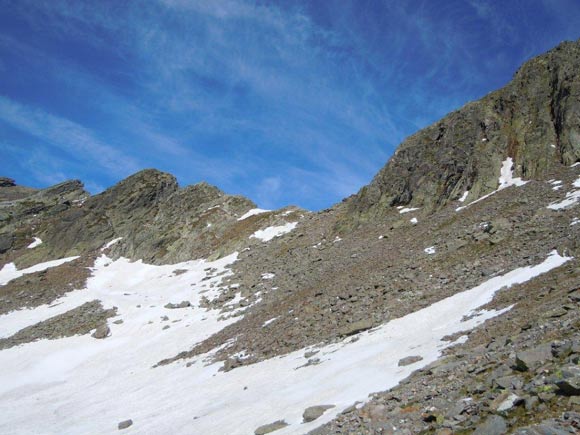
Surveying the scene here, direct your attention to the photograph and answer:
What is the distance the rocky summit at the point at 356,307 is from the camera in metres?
12.0

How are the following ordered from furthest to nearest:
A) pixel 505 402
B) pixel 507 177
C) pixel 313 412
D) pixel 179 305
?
pixel 179 305, pixel 507 177, pixel 313 412, pixel 505 402

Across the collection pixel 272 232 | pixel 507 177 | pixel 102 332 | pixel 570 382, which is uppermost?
pixel 272 232

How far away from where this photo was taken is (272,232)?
6638 cm

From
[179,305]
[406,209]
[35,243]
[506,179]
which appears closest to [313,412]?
[179,305]

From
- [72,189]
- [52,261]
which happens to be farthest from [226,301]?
[72,189]

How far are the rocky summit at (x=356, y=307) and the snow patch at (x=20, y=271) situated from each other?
51cm

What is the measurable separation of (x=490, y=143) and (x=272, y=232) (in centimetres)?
3278

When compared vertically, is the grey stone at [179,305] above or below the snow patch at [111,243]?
below

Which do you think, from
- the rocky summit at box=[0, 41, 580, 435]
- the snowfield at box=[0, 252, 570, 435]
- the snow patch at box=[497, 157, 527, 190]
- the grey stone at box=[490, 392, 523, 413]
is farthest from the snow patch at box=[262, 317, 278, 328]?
the snow patch at box=[497, 157, 527, 190]

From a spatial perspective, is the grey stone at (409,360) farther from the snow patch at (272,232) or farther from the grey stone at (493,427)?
the snow patch at (272,232)

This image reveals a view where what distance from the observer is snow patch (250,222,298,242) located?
211 ft

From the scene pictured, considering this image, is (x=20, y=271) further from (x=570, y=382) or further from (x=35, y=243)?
(x=570, y=382)

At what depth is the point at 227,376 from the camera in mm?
24578

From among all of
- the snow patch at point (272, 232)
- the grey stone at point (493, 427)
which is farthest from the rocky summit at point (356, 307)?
the snow patch at point (272, 232)
